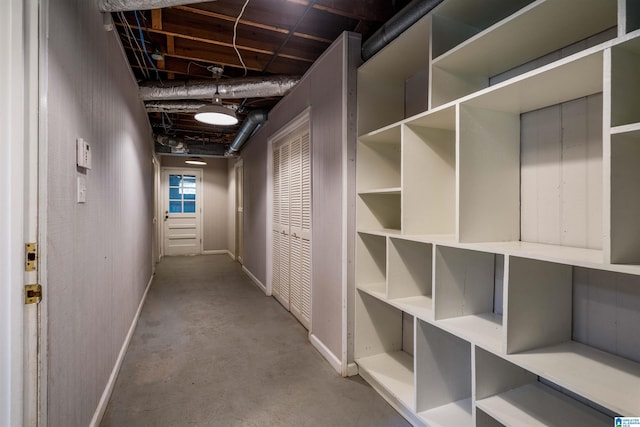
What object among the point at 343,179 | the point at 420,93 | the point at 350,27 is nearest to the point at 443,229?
the point at 343,179

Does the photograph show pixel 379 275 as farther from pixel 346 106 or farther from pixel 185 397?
pixel 185 397

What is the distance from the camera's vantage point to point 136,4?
1683mm

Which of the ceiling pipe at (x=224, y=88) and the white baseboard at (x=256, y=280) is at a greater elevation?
the ceiling pipe at (x=224, y=88)

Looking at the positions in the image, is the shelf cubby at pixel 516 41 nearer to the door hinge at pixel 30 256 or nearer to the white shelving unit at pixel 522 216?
the white shelving unit at pixel 522 216

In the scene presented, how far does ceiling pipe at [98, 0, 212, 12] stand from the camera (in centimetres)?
164

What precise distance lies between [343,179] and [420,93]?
0.82m

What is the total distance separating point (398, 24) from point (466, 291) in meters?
1.55

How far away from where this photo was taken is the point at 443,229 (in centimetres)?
183

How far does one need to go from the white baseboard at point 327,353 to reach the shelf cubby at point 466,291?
3.42 feet

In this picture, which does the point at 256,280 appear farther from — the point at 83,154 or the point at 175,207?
the point at 175,207

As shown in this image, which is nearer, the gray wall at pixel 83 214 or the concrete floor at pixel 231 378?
the gray wall at pixel 83 214

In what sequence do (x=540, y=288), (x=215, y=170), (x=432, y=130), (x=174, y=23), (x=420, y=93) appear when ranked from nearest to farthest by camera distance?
(x=540, y=288), (x=432, y=130), (x=420, y=93), (x=174, y=23), (x=215, y=170)

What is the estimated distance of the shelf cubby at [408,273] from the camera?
1914mm

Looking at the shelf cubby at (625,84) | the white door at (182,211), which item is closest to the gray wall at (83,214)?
the shelf cubby at (625,84)
